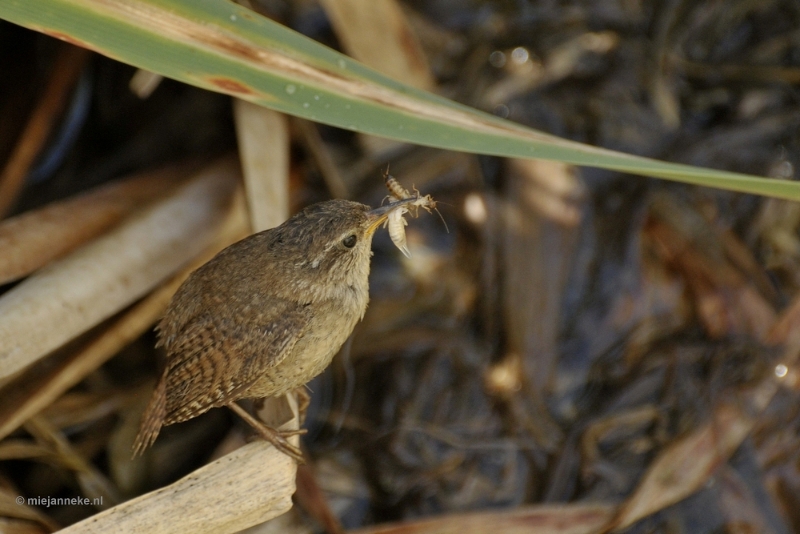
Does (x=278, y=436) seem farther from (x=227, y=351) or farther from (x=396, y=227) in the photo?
(x=396, y=227)

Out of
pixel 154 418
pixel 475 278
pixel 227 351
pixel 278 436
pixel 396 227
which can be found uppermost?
pixel 475 278

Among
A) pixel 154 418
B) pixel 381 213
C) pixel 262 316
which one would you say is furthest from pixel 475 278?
pixel 154 418

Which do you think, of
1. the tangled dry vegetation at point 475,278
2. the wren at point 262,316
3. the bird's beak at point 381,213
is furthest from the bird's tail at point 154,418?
the bird's beak at point 381,213

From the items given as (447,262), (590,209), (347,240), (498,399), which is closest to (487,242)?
(447,262)

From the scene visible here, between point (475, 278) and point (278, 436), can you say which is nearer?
point (278, 436)

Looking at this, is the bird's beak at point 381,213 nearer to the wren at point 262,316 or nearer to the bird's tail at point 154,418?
the wren at point 262,316

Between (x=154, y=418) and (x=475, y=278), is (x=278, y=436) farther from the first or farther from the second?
(x=475, y=278)

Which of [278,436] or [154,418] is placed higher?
[154,418]

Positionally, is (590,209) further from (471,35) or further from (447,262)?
(471,35)
